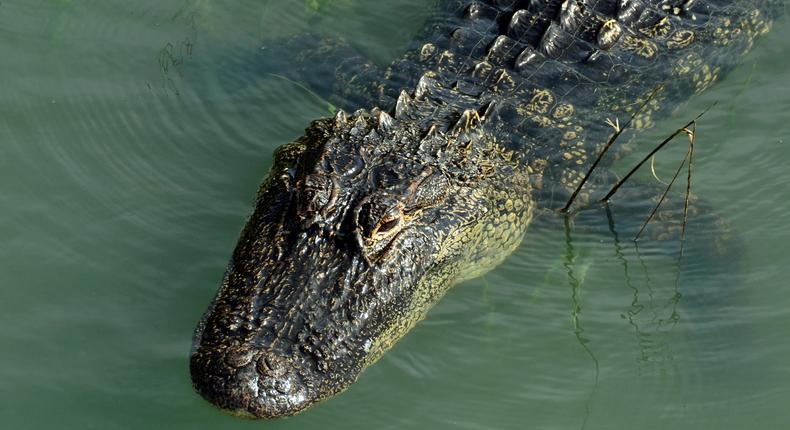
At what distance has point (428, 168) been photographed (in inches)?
217

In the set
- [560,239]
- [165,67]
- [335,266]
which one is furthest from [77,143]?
[560,239]

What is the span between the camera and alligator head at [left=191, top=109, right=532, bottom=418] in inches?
176

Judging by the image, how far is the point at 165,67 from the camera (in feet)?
23.6

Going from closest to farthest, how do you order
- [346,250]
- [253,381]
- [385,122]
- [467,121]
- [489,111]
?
1. [253,381]
2. [346,250]
3. [385,122]
4. [467,121]
5. [489,111]

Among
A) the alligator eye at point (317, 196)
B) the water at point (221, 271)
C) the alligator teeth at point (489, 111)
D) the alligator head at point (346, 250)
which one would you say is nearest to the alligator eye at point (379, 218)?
the alligator head at point (346, 250)

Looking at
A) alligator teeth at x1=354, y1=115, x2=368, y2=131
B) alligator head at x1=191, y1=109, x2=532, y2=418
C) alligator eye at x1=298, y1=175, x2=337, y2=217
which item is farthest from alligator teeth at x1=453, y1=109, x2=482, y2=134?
alligator eye at x1=298, y1=175, x2=337, y2=217

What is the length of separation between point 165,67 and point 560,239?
10.7 feet

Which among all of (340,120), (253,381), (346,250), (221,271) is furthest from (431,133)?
(253,381)

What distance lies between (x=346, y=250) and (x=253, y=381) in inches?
38.1

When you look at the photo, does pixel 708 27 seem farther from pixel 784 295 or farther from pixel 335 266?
pixel 335 266

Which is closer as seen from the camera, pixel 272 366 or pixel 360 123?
pixel 272 366

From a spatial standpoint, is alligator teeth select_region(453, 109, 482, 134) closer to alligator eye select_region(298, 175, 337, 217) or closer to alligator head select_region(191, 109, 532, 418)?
alligator head select_region(191, 109, 532, 418)

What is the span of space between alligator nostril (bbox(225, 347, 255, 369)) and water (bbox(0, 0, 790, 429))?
0.76 m

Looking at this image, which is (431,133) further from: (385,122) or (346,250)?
(346,250)
